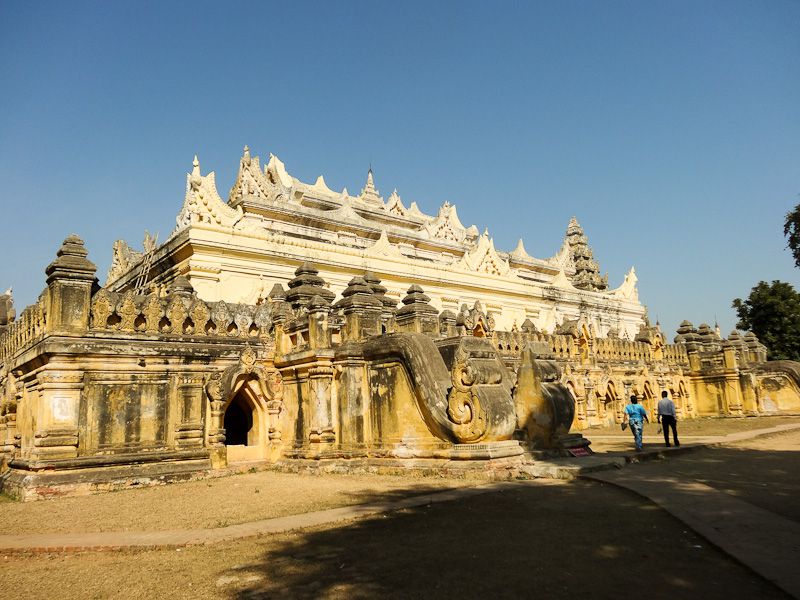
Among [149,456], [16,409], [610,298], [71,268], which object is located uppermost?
[610,298]

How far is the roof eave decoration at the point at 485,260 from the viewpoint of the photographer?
37319 mm

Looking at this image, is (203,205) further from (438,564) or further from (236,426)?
(438,564)

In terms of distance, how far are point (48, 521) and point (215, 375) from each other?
542 cm

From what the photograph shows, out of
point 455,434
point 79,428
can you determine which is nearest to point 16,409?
point 79,428

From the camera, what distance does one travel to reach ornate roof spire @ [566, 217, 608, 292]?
206ft

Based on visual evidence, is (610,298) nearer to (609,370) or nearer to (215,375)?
(609,370)

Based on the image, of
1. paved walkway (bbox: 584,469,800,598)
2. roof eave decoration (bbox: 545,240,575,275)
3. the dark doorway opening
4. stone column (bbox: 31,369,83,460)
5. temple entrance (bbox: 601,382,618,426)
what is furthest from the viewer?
roof eave decoration (bbox: 545,240,575,275)

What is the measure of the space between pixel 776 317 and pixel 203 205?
39928mm

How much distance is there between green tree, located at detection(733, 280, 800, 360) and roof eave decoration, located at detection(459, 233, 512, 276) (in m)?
19.9

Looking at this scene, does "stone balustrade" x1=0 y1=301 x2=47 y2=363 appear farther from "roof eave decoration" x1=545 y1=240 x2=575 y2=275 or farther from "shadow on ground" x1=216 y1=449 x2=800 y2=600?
"roof eave decoration" x1=545 y1=240 x2=575 y2=275

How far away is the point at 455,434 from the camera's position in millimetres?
10570

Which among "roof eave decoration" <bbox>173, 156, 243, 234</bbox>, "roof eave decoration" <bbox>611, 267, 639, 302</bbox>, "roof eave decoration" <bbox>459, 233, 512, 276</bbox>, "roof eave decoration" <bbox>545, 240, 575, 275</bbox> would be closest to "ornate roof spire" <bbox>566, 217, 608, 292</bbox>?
"roof eave decoration" <bbox>545, 240, 575, 275</bbox>

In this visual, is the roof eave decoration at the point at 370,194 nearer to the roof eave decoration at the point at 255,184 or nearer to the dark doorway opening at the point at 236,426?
the roof eave decoration at the point at 255,184

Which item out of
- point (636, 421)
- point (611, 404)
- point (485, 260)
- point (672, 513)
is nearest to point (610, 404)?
point (611, 404)
